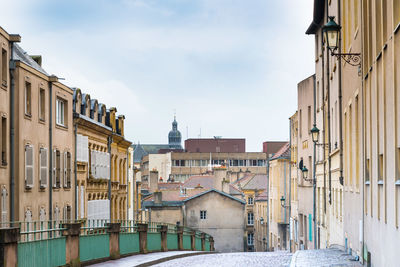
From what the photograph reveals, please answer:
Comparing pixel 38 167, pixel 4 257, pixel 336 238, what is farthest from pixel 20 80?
pixel 4 257

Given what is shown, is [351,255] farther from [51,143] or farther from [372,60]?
[51,143]

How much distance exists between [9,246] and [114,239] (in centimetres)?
874

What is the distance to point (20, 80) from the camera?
3069 centimetres

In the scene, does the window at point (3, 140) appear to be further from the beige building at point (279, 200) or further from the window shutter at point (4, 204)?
the beige building at point (279, 200)

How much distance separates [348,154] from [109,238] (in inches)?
293

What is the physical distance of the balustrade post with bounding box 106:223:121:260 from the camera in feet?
78.7

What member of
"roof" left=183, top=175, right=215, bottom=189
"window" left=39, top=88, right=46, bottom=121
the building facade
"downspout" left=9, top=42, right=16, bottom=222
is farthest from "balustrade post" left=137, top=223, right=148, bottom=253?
the building facade

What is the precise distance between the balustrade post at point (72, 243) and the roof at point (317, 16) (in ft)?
61.0

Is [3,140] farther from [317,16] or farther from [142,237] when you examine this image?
[317,16]

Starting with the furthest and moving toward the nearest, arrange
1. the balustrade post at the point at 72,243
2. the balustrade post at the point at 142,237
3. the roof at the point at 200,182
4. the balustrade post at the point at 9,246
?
1. the roof at the point at 200,182
2. the balustrade post at the point at 142,237
3. the balustrade post at the point at 72,243
4. the balustrade post at the point at 9,246

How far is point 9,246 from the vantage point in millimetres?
15625

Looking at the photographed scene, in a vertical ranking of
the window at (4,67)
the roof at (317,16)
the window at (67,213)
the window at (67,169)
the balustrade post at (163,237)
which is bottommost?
the balustrade post at (163,237)

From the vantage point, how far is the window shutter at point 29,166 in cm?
3145

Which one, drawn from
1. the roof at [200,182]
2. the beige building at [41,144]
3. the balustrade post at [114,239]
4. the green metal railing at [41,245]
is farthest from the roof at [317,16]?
the roof at [200,182]
